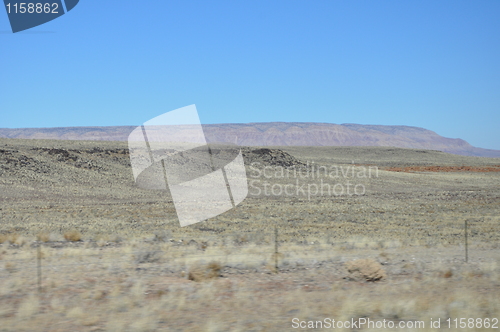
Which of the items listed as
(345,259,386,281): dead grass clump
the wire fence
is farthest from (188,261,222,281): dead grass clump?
(345,259,386,281): dead grass clump

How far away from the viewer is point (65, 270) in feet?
34.9

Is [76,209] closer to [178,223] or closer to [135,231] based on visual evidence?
[178,223]

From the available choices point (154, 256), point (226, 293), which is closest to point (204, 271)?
point (226, 293)

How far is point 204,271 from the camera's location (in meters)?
10.2

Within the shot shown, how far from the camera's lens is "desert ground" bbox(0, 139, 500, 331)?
7.21 meters

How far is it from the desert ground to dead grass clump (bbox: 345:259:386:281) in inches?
1.0

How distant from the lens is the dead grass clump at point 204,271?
9.91 m

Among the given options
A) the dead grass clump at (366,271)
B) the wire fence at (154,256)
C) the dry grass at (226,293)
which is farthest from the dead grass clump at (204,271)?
the dead grass clump at (366,271)

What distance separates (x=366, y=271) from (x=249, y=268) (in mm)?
2861

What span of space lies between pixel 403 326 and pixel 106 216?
22522 millimetres

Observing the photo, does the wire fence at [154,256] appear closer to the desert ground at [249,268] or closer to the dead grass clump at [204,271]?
the desert ground at [249,268]

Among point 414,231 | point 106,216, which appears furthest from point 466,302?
point 106,216

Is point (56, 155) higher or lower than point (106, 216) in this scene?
higher

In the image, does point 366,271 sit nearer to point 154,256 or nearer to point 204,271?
point 204,271
